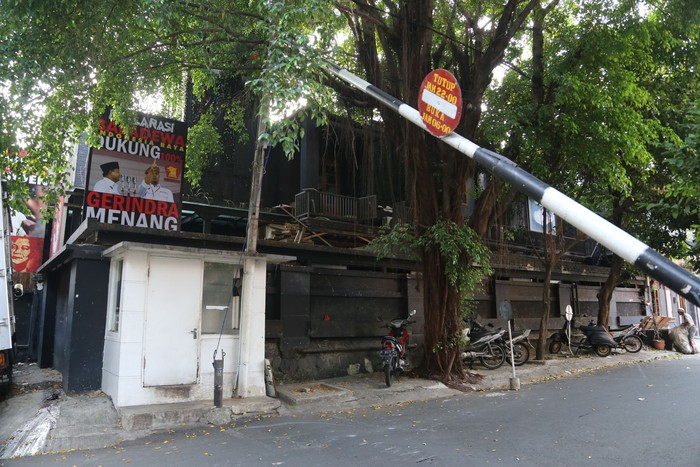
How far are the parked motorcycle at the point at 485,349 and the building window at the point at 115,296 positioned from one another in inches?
310

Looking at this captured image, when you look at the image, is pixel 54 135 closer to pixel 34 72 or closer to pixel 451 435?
pixel 34 72

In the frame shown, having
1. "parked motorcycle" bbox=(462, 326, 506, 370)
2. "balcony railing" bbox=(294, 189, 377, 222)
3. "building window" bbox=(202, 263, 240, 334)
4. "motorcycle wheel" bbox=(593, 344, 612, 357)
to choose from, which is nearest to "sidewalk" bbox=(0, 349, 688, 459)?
"parked motorcycle" bbox=(462, 326, 506, 370)

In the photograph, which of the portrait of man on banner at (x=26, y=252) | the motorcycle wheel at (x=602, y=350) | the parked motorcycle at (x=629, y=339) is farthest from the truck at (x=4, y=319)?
the parked motorcycle at (x=629, y=339)

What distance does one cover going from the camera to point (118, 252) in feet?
26.3

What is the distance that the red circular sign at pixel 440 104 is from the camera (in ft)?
17.5

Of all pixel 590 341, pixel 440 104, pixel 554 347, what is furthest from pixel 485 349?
pixel 440 104

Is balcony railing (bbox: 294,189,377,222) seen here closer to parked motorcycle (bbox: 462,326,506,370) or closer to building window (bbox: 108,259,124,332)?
parked motorcycle (bbox: 462,326,506,370)

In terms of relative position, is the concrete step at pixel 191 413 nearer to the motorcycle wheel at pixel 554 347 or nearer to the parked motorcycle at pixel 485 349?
the parked motorcycle at pixel 485 349

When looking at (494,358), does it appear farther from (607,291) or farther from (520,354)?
(607,291)

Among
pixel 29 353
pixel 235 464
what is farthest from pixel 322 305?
pixel 29 353

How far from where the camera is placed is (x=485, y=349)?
12.5m

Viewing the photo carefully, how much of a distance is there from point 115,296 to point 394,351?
A: 17.5 feet

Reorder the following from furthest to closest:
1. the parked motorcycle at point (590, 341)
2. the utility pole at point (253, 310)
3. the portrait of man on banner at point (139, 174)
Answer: the parked motorcycle at point (590, 341) → the portrait of man on banner at point (139, 174) → the utility pole at point (253, 310)

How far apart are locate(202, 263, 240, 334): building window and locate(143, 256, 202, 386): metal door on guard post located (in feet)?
1.00
